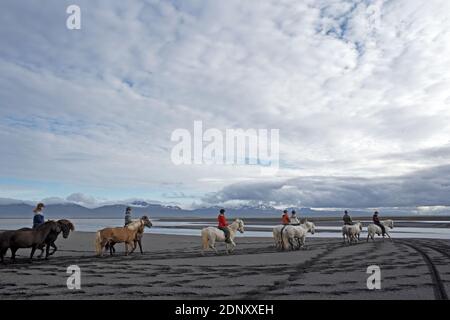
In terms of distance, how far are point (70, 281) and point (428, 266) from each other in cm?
1271

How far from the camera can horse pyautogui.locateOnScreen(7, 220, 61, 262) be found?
53.7ft

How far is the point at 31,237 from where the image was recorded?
1673 cm

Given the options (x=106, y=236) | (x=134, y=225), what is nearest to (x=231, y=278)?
(x=106, y=236)

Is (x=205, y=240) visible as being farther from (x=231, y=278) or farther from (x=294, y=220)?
(x=231, y=278)

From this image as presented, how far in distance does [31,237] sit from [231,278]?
9451 mm

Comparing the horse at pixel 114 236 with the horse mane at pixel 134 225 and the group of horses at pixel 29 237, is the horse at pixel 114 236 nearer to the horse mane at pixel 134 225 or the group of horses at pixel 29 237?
the horse mane at pixel 134 225

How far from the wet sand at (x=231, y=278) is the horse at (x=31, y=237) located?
0.77 m

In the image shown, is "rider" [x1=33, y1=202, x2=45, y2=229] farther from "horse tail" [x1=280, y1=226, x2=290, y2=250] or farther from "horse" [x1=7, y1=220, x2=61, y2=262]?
"horse tail" [x1=280, y1=226, x2=290, y2=250]

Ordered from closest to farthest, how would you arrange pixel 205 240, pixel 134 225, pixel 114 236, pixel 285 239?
pixel 114 236
pixel 134 225
pixel 205 240
pixel 285 239

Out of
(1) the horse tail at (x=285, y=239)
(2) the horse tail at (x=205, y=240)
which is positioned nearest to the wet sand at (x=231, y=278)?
(2) the horse tail at (x=205, y=240)

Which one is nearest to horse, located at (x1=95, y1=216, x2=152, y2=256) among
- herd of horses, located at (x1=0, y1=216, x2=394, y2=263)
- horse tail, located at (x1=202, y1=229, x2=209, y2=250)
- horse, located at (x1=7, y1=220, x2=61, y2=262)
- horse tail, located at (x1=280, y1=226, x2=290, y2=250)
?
herd of horses, located at (x1=0, y1=216, x2=394, y2=263)

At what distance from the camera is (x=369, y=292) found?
33.0 ft
